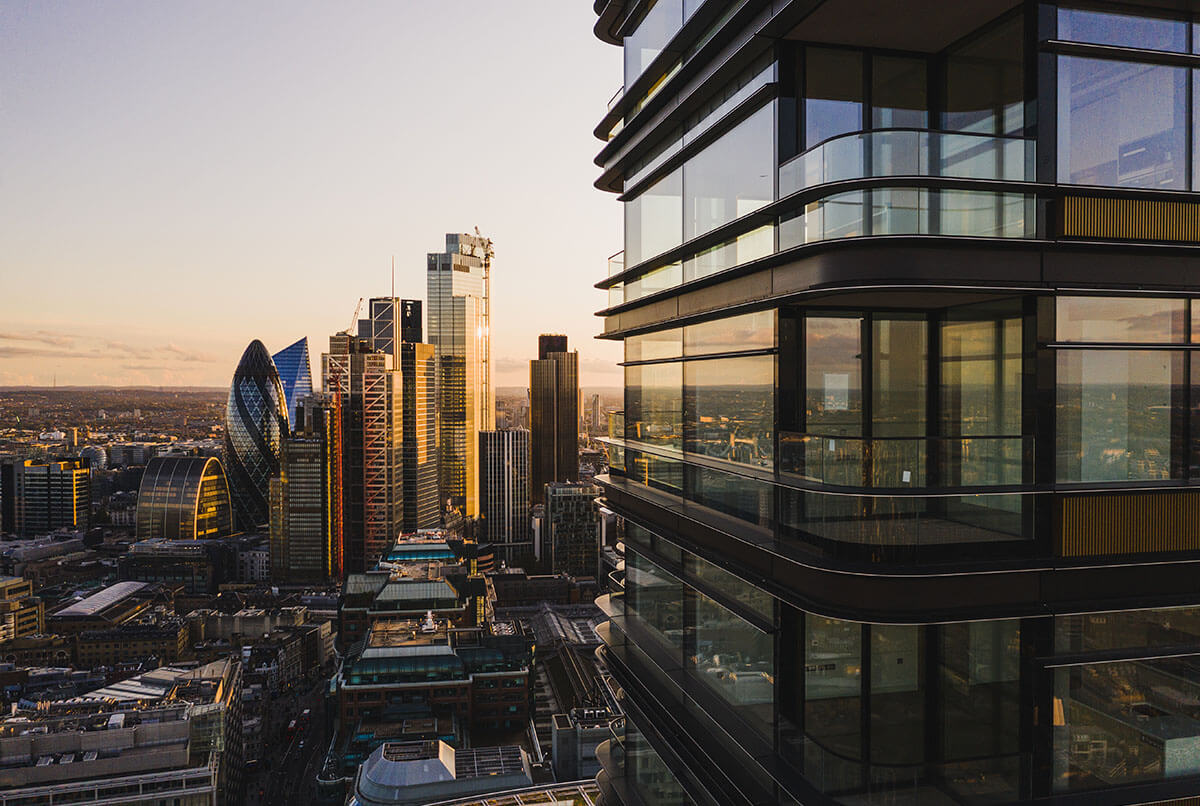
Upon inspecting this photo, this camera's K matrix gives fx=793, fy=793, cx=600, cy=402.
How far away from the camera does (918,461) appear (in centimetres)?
480

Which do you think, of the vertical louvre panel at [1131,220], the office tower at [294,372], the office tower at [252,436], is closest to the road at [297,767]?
the vertical louvre panel at [1131,220]

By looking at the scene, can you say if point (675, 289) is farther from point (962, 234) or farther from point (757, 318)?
point (962, 234)

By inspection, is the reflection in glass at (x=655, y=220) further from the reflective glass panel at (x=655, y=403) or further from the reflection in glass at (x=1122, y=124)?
the reflection in glass at (x=1122, y=124)

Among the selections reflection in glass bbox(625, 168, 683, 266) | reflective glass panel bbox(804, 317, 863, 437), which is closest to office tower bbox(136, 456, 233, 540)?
reflection in glass bbox(625, 168, 683, 266)

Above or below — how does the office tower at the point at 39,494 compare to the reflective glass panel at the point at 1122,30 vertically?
below

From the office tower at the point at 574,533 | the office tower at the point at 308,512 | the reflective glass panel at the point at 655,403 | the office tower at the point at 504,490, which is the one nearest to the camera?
the reflective glass panel at the point at 655,403

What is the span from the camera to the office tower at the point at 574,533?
114m

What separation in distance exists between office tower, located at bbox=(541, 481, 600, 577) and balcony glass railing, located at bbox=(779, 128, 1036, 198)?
359ft

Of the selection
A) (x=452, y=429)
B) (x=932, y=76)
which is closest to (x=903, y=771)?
(x=932, y=76)

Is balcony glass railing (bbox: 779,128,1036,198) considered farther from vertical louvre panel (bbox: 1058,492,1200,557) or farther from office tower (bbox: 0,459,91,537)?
office tower (bbox: 0,459,91,537)

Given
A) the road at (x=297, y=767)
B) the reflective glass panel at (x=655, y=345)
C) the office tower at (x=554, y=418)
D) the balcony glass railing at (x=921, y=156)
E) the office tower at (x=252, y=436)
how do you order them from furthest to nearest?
the office tower at (x=554, y=418), the office tower at (x=252, y=436), the road at (x=297, y=767), the reflective glass panel at (x=655, y=345), the balcony glass railing at (x=921, y=156)

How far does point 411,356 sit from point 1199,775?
137m

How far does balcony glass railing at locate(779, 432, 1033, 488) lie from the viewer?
4.71 metres

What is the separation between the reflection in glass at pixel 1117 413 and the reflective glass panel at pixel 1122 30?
1.93m
